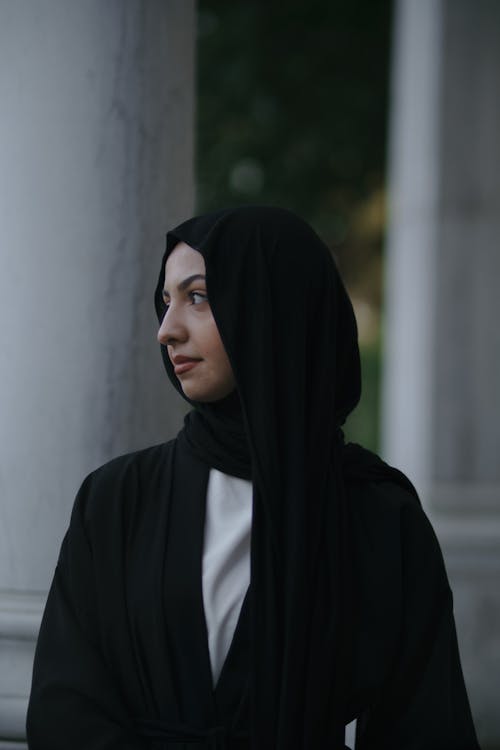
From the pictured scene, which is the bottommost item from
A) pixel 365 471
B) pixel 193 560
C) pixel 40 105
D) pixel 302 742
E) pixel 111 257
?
pixel 302 742

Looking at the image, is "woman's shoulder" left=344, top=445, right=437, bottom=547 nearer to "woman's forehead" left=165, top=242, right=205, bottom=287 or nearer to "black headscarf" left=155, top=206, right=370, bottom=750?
"black headscarf" left=155, top=206, right=370, bottom=750

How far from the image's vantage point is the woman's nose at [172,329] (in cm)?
215

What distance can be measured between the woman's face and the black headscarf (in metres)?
0.05

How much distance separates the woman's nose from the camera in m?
2.15

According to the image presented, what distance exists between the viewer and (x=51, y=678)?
2.15 m

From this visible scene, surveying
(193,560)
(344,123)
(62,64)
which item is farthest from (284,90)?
(193,560)

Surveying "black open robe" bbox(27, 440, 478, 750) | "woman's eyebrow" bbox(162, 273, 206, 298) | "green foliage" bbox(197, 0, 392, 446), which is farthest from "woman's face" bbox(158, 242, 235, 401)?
"green foliage" bbox(197, 0, 392, 446)

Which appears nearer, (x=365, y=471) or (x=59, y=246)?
(x=365, y=471)

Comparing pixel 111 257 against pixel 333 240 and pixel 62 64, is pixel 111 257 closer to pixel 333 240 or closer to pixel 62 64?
pixel 62 64

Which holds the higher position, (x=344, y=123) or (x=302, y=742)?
(x=344, y=123)

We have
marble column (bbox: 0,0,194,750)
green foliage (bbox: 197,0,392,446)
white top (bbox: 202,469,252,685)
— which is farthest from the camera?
green foliage (bbox: 197,0,392,446)

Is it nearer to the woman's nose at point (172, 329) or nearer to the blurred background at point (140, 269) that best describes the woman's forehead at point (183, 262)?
the woman's nose at point (172, 329)

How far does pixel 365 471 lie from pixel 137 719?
0.78m

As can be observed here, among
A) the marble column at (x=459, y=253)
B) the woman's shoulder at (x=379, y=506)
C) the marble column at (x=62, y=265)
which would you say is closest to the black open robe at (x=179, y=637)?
the woman's shoulder at (x=379, y=506)
